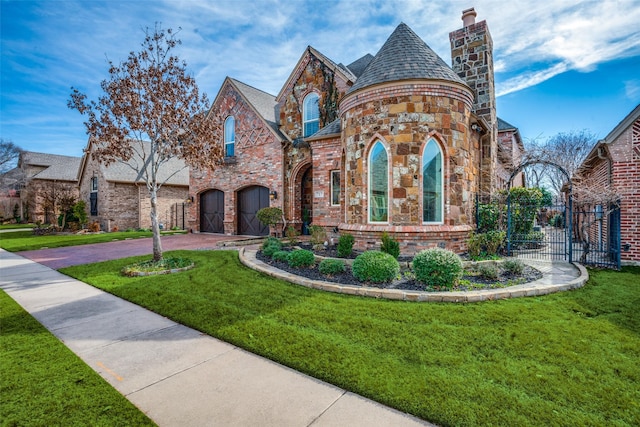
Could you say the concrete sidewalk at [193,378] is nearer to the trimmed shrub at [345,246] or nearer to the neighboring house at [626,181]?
the trimmed shrub at [345,246]

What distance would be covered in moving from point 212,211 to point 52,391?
17.3 m

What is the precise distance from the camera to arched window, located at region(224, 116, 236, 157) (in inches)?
709

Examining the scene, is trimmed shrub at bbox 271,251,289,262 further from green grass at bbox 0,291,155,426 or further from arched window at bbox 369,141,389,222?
green grass at bbox 0,291,155,426

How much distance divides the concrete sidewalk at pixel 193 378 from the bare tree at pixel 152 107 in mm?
4845

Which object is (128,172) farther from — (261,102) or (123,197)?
(261,102)

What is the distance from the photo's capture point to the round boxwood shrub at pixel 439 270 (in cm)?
598

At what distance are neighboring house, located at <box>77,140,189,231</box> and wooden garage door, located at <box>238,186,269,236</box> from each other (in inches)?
261

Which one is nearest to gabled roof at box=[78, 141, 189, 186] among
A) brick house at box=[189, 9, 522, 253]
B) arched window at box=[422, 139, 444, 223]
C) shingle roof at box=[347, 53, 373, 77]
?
brick house at box=[189, 9, 522, 253]

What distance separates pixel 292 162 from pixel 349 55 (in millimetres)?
7849

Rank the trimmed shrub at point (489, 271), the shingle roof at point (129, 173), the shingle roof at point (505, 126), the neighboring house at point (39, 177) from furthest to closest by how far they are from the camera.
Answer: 1. the neighboring house at point (39, 177)
2. the shingle roof at point (129, 173)
3. the shingle roof at point (505, 126)
4. the trimmed shrub at point (489, 271)

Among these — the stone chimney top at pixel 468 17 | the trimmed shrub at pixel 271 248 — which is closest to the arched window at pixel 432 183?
the trimmed shrub at pixel 271 248

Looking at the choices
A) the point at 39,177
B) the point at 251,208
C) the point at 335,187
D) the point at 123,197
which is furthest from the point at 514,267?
the point at 39,177

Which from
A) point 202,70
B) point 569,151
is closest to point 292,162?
point 202,70

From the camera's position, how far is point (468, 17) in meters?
13.2
